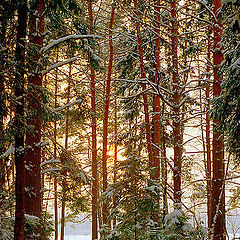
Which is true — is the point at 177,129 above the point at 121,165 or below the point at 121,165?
above

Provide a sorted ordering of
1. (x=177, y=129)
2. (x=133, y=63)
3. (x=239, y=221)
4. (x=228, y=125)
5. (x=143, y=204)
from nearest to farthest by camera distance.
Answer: (x=228, y=125)
(x=143, y=204)
(x=177, y=129)
(x=133, y=63)
(x=239, y=221)

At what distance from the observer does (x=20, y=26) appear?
15.6 ft

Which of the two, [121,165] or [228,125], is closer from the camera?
[228,125]

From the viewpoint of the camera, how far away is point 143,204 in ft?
19.6

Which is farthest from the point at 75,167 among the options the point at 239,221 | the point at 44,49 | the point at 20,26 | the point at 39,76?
the point at 239,221

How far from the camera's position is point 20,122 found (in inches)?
171

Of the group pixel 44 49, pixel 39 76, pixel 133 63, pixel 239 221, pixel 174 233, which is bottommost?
pixel 239 221

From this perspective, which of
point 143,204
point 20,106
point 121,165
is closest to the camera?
point 20,106

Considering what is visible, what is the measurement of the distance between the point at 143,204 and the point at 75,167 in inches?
90.7

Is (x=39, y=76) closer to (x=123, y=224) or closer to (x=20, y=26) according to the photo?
(x=20, y=26)

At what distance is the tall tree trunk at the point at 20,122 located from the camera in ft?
14.1

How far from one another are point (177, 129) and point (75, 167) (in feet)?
10.3

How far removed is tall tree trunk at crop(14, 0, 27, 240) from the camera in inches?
169

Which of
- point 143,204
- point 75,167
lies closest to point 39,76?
point 75,167
